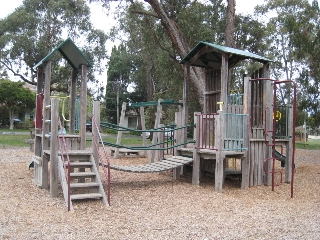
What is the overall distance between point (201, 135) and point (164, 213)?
10.0 feet

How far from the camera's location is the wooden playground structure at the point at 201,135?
748cm

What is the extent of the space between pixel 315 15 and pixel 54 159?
1257 cm

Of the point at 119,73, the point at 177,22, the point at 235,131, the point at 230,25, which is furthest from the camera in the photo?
the point at 119,73

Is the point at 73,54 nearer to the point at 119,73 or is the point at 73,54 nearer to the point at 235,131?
the point at 235,131

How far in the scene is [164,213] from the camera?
636cm

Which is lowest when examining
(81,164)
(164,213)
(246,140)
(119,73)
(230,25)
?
(164,213)

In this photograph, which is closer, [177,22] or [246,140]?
[246,140]

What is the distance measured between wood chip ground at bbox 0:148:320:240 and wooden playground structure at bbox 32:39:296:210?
423mm

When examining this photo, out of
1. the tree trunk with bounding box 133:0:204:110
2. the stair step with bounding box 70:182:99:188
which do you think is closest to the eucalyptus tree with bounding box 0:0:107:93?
the tree trunk with bounding box 133:0:204:110

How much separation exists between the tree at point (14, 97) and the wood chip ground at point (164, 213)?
38.0m

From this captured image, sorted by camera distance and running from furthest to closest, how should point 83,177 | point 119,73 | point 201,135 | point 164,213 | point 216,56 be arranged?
point 119,73, point 216,56, point 201,135, point 83,177, point 164,213

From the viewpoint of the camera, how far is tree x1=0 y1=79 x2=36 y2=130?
44.2 metres

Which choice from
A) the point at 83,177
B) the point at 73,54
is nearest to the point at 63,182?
the point at 83,177

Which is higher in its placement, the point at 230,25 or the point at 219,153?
the point at 230,25
